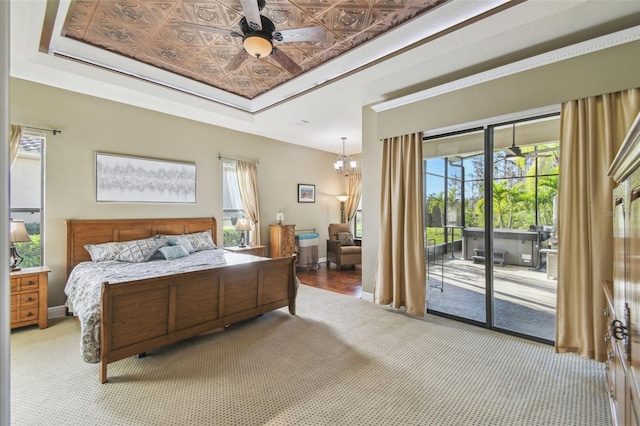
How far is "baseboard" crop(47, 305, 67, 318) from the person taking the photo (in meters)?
3.79

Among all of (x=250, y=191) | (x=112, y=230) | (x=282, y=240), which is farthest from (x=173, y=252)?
(x=282, y=240)

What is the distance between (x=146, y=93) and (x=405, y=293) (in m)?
4.36

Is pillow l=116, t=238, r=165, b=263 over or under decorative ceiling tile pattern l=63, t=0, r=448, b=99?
under

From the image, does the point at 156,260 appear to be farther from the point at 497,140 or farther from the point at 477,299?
the point at 497,140

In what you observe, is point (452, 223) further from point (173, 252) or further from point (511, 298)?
point (173, 252)

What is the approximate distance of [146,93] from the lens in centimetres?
405

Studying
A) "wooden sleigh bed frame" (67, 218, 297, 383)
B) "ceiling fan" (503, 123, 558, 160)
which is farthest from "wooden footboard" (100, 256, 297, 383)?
"ceiling fan" (503, 123, 558, 160)

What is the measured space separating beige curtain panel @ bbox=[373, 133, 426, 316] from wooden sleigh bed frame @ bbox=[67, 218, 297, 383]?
4.14 feet

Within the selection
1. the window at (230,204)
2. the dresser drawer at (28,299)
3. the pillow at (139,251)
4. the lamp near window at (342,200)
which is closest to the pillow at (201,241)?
the pillow at (139,251)

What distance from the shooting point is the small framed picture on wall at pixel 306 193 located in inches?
282

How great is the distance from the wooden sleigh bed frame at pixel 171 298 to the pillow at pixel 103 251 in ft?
0.69

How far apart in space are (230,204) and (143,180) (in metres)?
1.63

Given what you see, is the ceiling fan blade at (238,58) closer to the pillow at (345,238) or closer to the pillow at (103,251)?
the pillow at (103,251)

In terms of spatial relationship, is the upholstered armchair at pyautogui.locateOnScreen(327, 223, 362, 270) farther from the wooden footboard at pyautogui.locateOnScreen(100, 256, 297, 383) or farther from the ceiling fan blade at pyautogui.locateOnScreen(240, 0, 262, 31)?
the ceiling fan blade at pyautogui.locateOnScreen(240, 0, 262, 31)
